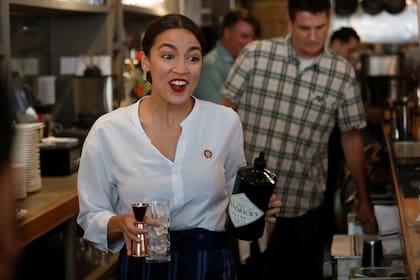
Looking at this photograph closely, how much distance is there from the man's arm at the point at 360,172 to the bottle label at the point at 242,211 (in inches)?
69.9

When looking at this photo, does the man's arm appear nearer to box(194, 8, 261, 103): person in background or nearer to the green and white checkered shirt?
the green and white checkered shirt

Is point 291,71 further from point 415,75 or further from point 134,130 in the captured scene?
point 415,75

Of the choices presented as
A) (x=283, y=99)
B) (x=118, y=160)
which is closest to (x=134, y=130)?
(x=118, y=160)

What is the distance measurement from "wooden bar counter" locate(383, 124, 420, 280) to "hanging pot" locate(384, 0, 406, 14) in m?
8.06

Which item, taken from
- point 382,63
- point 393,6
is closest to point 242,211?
point 382,63

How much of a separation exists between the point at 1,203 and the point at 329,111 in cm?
342

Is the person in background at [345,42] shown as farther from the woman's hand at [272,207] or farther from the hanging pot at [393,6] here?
the woman's hand at [272,207]

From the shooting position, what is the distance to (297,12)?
4250 mm

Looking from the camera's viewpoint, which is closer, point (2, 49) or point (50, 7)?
point (2, 49)

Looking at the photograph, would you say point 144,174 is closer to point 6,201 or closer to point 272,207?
point 272,207

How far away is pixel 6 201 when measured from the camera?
35.2 inches

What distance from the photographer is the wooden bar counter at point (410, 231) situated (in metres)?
2.32

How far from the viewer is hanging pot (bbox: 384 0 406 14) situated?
11.2 meters

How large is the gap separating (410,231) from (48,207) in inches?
64.5
